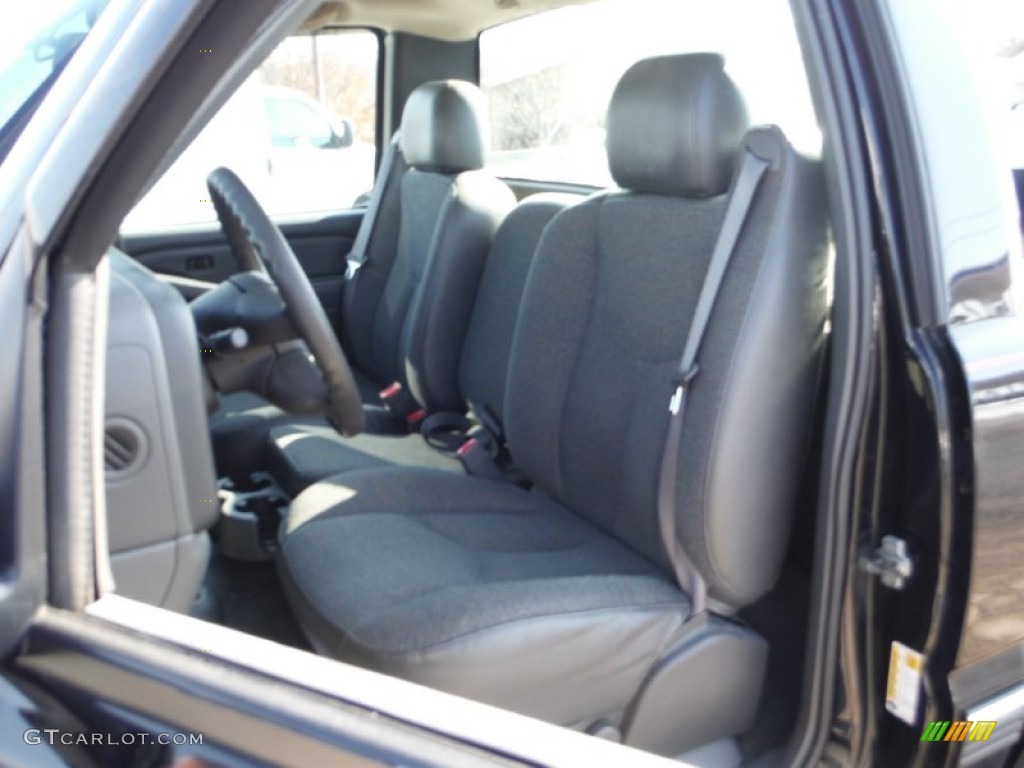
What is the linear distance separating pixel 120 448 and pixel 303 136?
244 cm

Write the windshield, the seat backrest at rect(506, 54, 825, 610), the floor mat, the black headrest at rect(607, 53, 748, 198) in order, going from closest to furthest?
1. the windshield
2. the seat backrest at rect(506, 54, 825, 610)
3. the black headrest at rect(607, 53, 748, 198)
4. the floor mat

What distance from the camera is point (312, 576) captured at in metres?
1.65

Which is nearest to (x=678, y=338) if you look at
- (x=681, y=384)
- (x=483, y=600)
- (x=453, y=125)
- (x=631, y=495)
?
(x=681, y=384)

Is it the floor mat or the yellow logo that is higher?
the yellow logo

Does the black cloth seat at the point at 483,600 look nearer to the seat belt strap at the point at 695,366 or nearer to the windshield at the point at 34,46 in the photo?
the seat belt strap at the point at 695,366

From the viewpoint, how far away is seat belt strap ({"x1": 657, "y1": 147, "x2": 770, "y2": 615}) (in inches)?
59.8

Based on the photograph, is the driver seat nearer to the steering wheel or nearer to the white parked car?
the steering wheel

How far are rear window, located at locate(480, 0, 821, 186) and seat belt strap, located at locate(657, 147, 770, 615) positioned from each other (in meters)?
0.09

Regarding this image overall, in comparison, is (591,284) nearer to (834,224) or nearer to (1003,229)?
(834,224)

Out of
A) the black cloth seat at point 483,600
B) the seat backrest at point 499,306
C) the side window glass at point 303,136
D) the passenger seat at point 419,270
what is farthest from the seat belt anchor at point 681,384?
the side window glass at point 303,136

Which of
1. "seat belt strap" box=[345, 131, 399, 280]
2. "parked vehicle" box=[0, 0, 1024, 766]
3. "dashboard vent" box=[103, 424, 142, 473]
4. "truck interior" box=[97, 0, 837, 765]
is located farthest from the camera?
"seat belt strap" box=[345, 131, 399, 280]

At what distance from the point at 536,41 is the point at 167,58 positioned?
2.56 m

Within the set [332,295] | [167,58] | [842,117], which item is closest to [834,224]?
[842,117]

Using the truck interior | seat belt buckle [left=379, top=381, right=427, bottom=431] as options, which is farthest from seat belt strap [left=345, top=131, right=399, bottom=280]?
the truck interior
